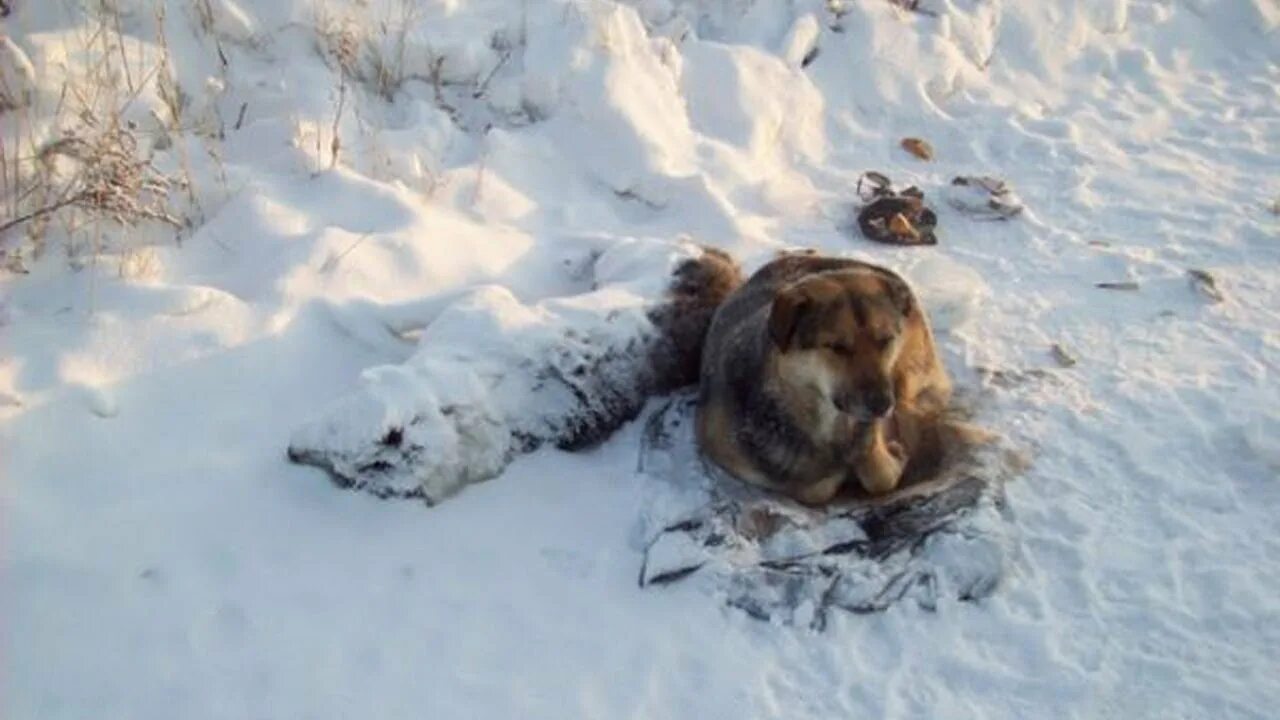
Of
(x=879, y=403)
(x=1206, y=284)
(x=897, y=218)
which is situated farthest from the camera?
(x=897, y=218)

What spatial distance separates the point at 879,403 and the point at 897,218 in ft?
8.64

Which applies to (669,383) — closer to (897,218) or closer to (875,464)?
(875,464)

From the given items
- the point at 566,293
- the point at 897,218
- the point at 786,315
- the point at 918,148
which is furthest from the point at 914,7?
the point at 786,315

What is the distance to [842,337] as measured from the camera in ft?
14.7

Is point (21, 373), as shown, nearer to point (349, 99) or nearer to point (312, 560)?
point (312, 560)

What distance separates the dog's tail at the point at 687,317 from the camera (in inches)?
210

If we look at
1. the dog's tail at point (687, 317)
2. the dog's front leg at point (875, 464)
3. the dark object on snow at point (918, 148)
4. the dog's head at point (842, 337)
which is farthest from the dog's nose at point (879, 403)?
the dark object on snow at point (918, 148)

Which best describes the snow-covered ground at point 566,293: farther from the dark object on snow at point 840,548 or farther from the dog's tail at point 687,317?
the dog's tail at point 687,317

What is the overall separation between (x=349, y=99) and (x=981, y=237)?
384 centimetres

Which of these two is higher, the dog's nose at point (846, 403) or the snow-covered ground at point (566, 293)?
the dog's nose at point (846, 403)

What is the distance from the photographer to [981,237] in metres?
6.78

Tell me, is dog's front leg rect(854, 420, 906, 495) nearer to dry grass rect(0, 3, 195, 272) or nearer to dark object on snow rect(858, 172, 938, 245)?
dark object on snow rect(858, 172, 938, 245)

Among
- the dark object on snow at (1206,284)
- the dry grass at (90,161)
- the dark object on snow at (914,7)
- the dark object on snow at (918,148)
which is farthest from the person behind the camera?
the dark object on snow at (914,7)

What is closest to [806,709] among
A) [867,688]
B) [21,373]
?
[867,688]
